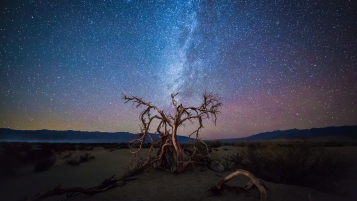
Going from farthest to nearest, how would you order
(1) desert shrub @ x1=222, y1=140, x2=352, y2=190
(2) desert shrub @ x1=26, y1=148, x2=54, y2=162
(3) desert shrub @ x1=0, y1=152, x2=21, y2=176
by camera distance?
(2) desert shrub @ x1=26, y1=148, x2=54, y2=162, (3) desert shrub @ x1=0, y1=152, x2=21, y2=176, (1) desert shrub @ x1=222, y1=140, x2=352, y2=190

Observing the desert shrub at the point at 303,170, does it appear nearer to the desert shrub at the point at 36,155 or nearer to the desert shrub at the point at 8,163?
the desert shrub at the point at 8,163

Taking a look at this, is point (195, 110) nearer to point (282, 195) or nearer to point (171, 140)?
point (171, 140)

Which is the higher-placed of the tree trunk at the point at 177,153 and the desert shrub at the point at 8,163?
the tree trunk at the point at 177,153

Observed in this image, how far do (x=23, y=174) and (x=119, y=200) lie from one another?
395 inches

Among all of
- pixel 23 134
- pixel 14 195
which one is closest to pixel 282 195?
pixel 14 195

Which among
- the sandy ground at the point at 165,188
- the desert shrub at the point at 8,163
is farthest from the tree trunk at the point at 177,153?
the desert shrub at the point at 8,163

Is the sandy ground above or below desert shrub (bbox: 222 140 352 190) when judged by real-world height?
below

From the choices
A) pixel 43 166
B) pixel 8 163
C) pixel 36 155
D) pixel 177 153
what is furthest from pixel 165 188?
pixel 36 155

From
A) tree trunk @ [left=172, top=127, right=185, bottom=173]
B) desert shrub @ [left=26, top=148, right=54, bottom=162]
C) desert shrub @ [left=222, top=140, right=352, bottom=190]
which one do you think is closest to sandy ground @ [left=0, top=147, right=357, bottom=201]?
tree trunk @ [left=172, top=127, right=185, bottom=173]

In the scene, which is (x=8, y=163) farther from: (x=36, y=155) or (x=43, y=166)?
(x=36, y=155)

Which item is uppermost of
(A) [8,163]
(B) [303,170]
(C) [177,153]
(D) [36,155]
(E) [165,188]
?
(C) [177,153]

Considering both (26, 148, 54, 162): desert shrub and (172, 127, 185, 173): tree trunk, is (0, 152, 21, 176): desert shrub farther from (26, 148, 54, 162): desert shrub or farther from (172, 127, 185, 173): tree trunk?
(172, 127, 185, 173): tree trunk

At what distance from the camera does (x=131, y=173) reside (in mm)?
9711

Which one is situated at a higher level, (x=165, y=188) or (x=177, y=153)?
(x=177, y=153)
